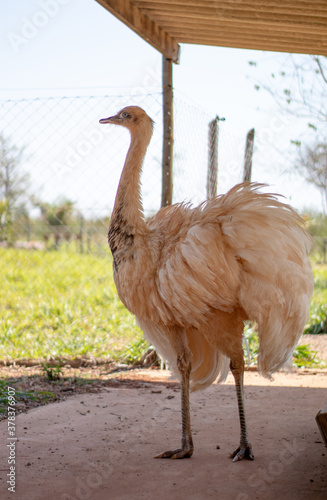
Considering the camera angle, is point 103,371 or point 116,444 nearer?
point 116,444

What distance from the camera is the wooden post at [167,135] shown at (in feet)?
19.3

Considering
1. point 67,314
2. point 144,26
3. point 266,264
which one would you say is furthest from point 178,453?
point 67,314

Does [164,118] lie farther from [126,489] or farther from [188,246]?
[126,489]

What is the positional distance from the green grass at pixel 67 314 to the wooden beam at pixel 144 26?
10.0 ft

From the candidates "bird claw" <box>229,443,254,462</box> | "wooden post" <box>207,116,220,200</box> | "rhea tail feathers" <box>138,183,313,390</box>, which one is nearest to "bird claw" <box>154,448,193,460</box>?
"bird claw" <box>229,443,254,462</box>

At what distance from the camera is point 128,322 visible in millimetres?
8039

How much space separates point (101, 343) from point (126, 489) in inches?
162

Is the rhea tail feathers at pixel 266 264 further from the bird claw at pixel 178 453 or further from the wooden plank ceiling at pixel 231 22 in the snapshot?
the wooden plank ceiling at pixel 231 22

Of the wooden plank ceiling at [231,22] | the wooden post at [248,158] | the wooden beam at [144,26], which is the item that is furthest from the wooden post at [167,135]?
the wooden post at [248,158]

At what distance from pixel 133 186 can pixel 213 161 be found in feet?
9.99

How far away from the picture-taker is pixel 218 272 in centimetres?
333

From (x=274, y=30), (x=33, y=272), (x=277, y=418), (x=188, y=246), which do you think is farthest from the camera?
(x=33, y=272)

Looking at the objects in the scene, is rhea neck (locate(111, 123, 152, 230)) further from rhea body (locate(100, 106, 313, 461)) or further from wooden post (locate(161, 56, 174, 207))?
wooden post (locate(161, 56, 174, 207))

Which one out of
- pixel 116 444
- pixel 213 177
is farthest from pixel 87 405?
pixel 213 177
